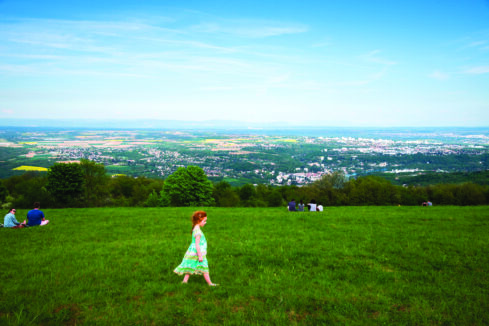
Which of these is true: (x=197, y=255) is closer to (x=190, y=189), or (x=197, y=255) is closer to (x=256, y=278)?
(x=256, y=278)

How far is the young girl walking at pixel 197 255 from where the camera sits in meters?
7.55

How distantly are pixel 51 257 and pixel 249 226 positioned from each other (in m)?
10.1

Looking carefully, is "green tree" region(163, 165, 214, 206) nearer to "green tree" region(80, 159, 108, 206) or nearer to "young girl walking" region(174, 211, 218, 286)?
"green tree" region(80, 159, 108, 206)

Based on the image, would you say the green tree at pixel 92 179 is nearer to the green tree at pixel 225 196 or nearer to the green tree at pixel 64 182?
the green tree at pixel 64 182

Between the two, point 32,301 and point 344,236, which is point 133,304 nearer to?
point 32,301

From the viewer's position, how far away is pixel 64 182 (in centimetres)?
3897

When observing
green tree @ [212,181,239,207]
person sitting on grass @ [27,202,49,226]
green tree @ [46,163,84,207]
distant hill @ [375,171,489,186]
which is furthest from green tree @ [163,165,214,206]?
distant hill @ [375,171,489,186]

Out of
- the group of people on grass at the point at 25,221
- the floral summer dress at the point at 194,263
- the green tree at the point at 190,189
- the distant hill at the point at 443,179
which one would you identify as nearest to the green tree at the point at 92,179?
the green tree at the point at 190,189

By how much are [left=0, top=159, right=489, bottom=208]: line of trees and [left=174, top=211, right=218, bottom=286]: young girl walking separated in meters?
36.1

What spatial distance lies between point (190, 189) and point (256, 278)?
3758cm

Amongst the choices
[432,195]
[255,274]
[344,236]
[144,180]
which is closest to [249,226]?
[344,236]

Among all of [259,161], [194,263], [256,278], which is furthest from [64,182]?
[259,161]

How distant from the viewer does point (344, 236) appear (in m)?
13.1

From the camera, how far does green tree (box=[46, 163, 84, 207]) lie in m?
38.8
